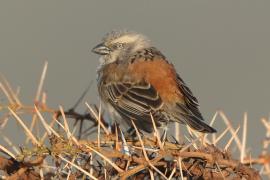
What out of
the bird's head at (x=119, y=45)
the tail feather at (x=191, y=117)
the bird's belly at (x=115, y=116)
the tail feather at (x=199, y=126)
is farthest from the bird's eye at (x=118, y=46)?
the tail feather at (x=199, y=126)

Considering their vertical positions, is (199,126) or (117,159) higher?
(117,159)

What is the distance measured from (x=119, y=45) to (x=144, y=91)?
4.60 feet

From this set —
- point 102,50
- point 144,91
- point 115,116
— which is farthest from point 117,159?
point 102,50

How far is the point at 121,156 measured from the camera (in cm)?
312

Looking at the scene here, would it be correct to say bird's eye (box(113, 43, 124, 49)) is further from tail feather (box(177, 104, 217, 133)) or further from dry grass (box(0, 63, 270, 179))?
dry grass (box(0, 63, 270, 179))

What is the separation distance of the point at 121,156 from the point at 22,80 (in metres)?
7.86

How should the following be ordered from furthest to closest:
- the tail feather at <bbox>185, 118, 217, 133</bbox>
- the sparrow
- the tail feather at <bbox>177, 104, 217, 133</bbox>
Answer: the sparrow
the tail feather at <bbox>177, 104, 217, 133</bbox>
the tail feather at <bbox>185, 118, 217, 133</bbox>

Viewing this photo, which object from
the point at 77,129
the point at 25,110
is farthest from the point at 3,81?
the point at 77,129

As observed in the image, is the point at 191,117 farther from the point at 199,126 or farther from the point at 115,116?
the point at 115,116

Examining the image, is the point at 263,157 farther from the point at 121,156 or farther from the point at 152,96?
the point at 152,96

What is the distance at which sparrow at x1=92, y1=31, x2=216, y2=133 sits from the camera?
18.2 feet

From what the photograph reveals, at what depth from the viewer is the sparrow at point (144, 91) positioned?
555 cm

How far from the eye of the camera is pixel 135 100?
5871mm

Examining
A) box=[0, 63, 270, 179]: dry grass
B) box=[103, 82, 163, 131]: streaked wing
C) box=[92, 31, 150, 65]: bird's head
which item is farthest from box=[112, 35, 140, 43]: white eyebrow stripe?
box=[0, 63, 270, 179]: dry grass
